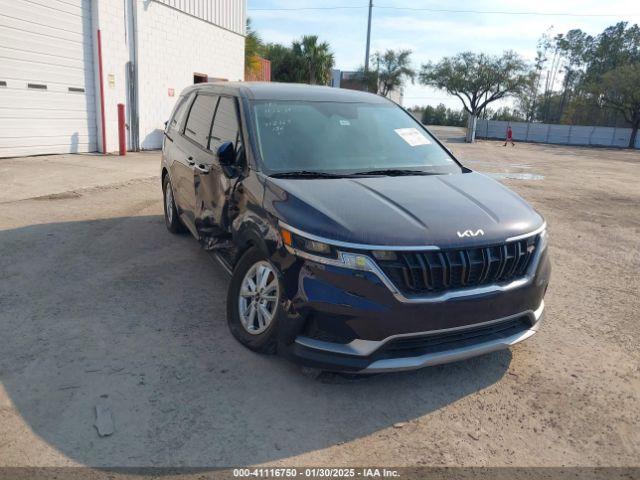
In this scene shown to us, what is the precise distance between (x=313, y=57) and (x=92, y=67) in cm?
3077

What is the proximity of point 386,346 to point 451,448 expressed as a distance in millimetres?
632

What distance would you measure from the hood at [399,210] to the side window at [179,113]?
286 centimetres

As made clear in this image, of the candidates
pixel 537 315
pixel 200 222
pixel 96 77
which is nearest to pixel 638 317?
pixel 537 315

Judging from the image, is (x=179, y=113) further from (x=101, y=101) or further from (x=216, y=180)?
(x=101, y=101)

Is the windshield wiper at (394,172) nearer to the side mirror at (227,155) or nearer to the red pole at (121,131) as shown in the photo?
the side mirror at (227,155)

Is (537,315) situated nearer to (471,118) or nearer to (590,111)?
(471,118)

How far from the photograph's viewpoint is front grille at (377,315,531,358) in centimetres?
305

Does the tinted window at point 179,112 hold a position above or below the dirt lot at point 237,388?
above

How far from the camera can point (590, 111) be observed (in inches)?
2124

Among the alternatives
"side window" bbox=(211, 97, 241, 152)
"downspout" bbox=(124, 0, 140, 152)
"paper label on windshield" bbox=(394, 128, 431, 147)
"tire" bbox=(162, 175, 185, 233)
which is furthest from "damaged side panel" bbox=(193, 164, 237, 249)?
"downspout" bbox=(124, 0, 140, 152)

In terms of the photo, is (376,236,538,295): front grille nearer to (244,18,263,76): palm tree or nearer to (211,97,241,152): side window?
(211,97,241,152): side window

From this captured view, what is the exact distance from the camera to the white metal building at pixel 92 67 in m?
11.5

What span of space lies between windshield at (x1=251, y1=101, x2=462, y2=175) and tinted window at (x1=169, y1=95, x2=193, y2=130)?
6.57ft

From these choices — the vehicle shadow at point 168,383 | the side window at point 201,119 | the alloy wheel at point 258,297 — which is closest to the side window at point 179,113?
the side window at point 201,119
